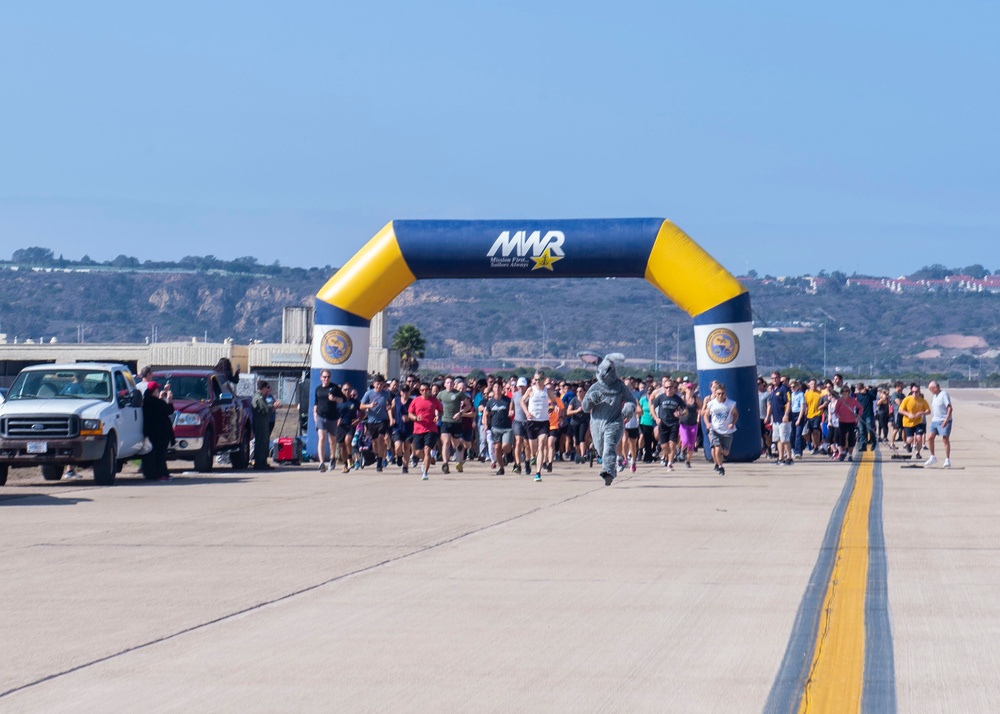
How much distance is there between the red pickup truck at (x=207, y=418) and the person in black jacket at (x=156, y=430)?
5.23 feet

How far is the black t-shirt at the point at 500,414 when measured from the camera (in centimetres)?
2342

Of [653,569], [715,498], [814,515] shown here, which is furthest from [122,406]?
[653,569]

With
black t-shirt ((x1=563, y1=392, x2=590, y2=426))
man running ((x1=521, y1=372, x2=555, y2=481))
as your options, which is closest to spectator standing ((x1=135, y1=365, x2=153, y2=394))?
man running ((x1=521, y1=372, x2=555, y2=481))

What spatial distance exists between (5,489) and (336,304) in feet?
29.5

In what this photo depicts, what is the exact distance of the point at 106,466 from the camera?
20.4 meters

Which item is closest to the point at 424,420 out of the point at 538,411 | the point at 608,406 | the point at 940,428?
the point at 538,411

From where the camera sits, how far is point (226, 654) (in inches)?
298

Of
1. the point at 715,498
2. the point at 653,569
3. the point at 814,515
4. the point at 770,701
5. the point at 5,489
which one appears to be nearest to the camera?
the point at 770,701

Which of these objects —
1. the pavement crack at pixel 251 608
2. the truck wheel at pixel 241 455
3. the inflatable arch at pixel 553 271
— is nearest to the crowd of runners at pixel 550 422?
the inflatable arch at pixel 553 271

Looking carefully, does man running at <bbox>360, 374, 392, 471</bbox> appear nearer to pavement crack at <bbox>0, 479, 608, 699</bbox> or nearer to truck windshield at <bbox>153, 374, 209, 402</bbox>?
truck windshield at <bbox>153, 374, 209, 402</bbox>

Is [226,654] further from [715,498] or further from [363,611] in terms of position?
[715,498]

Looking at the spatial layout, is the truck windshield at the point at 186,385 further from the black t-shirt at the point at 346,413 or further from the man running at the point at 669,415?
the man running at the point at 669,415

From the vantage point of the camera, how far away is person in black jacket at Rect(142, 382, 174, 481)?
2186 cm

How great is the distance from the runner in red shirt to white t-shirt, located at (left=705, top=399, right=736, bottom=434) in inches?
185
